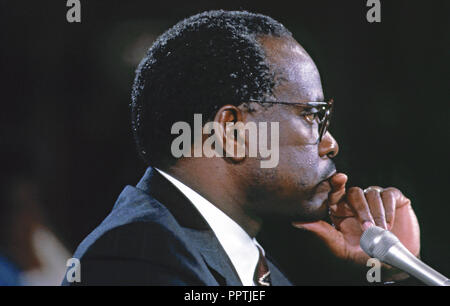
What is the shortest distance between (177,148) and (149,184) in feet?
0.49

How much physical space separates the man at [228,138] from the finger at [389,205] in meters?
0.37

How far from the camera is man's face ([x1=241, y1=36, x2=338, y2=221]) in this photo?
4.61ft

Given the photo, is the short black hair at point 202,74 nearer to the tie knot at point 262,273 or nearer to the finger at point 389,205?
the tie knot at point 262,273

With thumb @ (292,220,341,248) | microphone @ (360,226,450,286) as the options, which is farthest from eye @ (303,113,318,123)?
thumb @ (292,220,341,248)

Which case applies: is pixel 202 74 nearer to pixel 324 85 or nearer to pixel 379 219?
pixel 324 85

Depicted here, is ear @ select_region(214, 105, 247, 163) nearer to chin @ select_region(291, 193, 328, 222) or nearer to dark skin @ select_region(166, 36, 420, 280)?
dark skin @ select_region(166, 36, 420, 280)

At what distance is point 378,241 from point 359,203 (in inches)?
21.2

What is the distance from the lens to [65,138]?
1.68m

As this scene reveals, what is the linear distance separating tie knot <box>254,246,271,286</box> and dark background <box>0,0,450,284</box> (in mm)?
231

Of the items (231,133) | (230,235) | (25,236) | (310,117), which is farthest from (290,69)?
(25,236)

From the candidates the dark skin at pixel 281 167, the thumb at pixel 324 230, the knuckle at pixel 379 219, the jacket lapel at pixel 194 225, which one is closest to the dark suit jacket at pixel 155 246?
the jacket lapel at pixel 194 225

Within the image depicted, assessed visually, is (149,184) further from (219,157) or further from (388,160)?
(388,160)

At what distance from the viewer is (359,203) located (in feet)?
5.70
